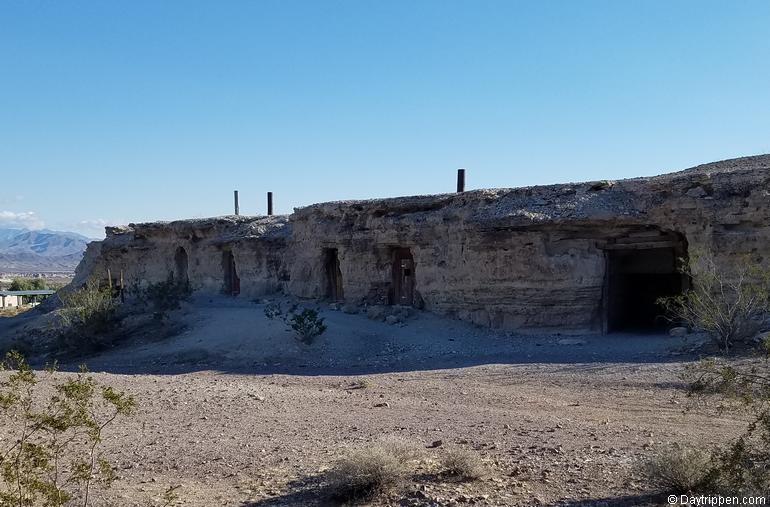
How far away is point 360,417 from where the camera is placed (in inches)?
371

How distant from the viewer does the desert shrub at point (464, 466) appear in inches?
248

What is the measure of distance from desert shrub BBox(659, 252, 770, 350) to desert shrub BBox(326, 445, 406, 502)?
8.86 metres

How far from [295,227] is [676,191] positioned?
12359 mm

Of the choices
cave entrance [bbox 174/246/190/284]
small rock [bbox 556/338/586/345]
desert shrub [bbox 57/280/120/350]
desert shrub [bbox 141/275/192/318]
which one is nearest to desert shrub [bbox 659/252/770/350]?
small rock [bbox 556/338/586/345]

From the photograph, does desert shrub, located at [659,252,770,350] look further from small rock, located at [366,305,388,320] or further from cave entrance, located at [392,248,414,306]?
cave entrance, located at [392,248,414,306]

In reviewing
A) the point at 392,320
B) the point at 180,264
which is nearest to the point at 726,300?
the point at 392,320

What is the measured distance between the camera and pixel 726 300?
1380cm

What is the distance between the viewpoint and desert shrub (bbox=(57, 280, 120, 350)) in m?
19.1

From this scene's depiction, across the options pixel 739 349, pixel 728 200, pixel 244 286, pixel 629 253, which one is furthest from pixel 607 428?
pixel 244 286

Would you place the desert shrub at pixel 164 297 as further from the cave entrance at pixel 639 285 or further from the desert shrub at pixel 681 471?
the desert shrub at pixel 681 471

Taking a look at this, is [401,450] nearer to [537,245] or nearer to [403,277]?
[537,245]

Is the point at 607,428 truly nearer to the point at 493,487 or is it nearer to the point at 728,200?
the point at 493,487

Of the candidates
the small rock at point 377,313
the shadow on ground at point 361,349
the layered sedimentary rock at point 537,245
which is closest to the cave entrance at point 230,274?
the layered sedimentary rock at point 537,245

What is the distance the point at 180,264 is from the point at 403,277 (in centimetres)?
1137
